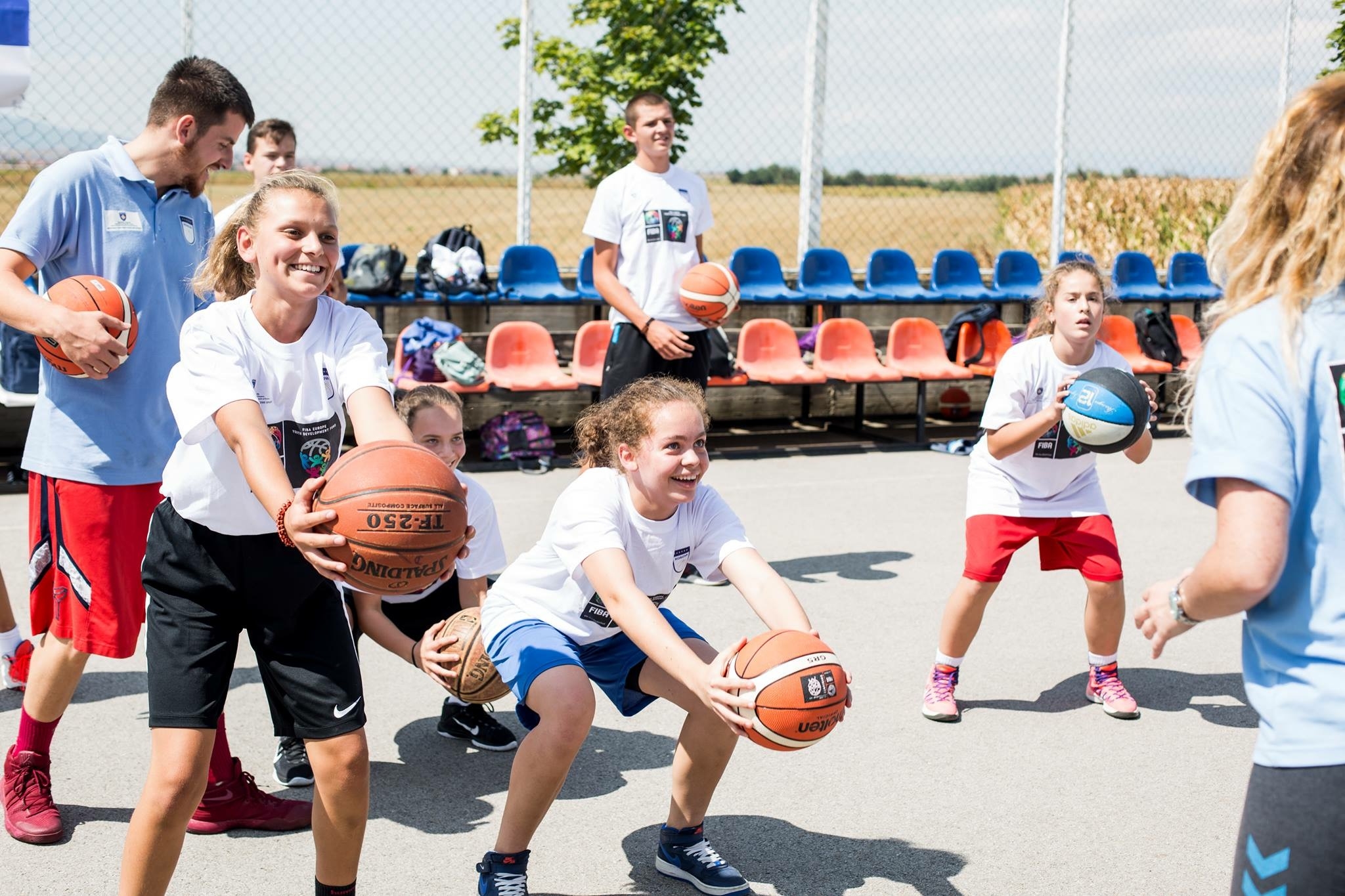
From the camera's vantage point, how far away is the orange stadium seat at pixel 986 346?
11500 mm

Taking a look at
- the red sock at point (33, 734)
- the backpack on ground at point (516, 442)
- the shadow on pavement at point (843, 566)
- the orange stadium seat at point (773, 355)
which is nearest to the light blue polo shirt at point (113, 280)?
the red sock at point (33, 734)

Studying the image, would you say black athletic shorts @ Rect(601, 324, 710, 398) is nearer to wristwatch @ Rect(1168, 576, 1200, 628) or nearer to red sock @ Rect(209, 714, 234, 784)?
red sock @ Rect(209, 714, 234, 784)

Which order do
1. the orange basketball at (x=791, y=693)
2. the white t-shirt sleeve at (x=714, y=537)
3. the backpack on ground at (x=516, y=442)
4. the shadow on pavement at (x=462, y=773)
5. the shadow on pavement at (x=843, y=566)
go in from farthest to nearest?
the backpack on ground at (x=516, y=442) < the shadow on pavement at (x=843, y=566) < the shadow on pavement at (x=462, y=773) < the white t-shirt sleeve at (x=714, y=537) < the orange basketball at (x=791, y=693)

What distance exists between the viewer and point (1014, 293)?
12.7 m

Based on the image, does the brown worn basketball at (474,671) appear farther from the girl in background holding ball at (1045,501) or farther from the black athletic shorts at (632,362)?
the black athletic shorts at (632,362)

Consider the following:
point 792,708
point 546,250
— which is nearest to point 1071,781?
point 792,708

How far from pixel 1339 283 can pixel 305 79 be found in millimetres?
9256

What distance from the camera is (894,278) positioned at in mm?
12477

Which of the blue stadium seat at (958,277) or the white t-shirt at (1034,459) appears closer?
the white t-shirt at (1034,459)

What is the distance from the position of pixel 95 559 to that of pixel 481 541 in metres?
1.27

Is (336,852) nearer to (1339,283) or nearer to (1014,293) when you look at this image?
(1339,283)

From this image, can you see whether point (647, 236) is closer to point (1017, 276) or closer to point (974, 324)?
point (974, 324)

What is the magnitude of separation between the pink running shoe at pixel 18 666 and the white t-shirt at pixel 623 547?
7.21 feet

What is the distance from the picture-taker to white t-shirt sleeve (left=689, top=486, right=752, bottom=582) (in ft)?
11.6
